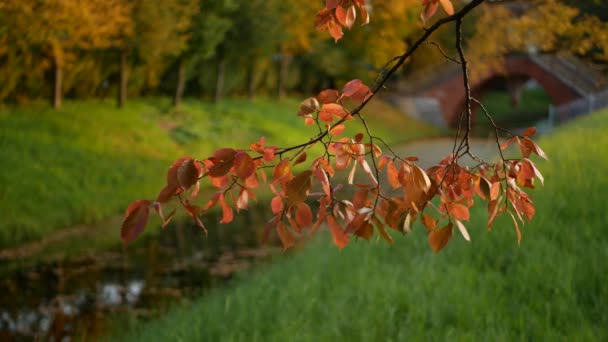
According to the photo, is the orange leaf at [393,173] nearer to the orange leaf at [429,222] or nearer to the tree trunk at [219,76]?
the orange leaf at [429,222]

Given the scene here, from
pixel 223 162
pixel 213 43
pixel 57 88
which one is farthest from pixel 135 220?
pixel 213 43

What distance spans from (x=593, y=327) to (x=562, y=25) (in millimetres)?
4887

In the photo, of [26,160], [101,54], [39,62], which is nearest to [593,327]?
[26,160]

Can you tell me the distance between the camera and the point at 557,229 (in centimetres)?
602

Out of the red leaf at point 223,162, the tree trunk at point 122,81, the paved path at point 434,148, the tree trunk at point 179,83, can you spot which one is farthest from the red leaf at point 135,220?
the tree trunk at point 179,83

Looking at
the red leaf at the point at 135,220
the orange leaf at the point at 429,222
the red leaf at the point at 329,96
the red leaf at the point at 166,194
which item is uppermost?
the red leaf at the point at 329,96

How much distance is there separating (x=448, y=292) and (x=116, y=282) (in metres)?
5.14

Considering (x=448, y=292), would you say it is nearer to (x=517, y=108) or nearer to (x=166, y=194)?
(x=166, y=194)

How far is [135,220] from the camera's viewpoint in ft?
5.68

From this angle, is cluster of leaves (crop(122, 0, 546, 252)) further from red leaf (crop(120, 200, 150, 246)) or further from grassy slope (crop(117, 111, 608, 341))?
grassy slope (crop(117, 111, 608, 341))

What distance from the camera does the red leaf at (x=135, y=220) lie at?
1.71 meters

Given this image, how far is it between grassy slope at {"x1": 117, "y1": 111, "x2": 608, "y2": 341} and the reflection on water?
→ 97 centimetres

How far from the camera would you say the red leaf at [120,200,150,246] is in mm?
1710

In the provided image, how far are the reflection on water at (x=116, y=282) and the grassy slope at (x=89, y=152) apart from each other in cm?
184
